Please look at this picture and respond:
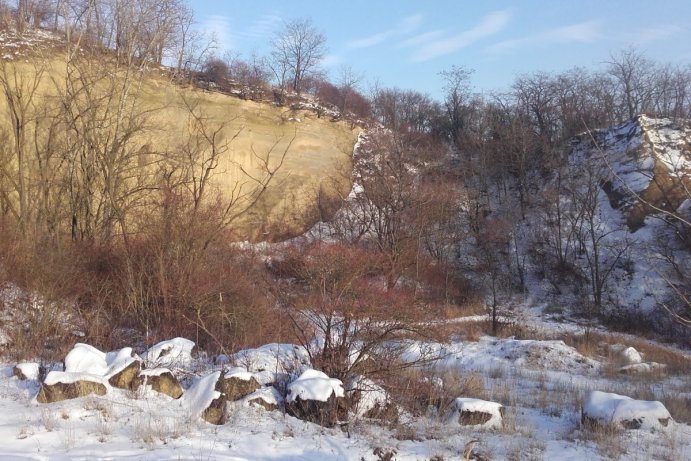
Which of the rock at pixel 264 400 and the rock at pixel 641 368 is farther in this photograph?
the rock at pixel 641 368

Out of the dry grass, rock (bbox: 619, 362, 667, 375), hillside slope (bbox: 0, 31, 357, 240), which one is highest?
hillside slope (bbox: 0, 31, 357, 240)

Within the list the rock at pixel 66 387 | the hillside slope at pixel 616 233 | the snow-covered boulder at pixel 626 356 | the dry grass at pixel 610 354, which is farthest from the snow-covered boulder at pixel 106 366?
the hillside slope at pixel 616 233

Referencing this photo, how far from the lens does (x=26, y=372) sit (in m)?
7.08

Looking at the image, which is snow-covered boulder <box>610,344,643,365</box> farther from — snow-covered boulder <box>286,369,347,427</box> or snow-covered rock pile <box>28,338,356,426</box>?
snow-covered boulder <box>286,369,347,427</box>

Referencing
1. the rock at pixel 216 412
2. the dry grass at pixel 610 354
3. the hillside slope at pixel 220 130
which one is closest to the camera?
the rock at pixel 216 412

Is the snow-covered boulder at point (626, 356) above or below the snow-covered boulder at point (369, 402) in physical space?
below

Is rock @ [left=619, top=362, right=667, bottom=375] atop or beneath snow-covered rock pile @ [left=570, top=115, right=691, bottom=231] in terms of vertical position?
Answer: beneath

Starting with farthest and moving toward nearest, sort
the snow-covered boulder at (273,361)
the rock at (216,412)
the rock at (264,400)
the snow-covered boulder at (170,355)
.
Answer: the snow-covered boulder at (170,355)
the snow-covered boulder at (273,361)
the rock at (264,400)
the rock at (216,412)

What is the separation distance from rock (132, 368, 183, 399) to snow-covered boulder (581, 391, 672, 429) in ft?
16.4

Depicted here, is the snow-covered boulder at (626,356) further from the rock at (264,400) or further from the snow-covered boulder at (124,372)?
the snow-covered boulder at (124,372)

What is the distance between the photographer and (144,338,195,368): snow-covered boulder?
7662 millimetres

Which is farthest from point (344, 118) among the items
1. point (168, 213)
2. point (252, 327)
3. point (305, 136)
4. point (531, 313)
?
point (252, 327)

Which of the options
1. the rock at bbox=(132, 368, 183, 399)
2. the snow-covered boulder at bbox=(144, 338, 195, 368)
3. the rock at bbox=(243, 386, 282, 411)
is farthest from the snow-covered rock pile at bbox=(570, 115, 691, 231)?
the rock at bbox=(132, 368, 183, 399)

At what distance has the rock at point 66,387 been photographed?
6215mm
